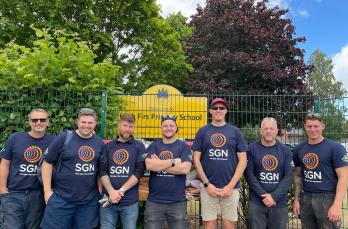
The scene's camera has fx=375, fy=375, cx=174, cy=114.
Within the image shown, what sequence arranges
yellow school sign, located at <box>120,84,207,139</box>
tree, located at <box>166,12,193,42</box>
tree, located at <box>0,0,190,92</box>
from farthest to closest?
tree, located at <box>166,12,193,42</box>, tree, located at <box>0,0,190,92</box>, yellow school sign, located at <box>120,84,207,139</box>

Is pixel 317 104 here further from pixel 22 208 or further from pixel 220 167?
pixel 22 208

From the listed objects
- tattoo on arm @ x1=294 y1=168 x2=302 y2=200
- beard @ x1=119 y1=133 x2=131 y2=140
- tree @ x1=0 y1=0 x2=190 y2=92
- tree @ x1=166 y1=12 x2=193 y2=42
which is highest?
tree @ x1=166 y1=12 x2=193 y2=42

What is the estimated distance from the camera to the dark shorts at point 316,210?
443 centimetres

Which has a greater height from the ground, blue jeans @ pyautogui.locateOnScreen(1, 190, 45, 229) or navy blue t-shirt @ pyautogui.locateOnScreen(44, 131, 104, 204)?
navy blue t-shirt @ pyautogui.locateOnScreen(44, 131, 104, 204)

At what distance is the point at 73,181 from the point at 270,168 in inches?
94.5

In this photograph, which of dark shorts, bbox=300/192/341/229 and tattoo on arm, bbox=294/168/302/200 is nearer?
dark shorts, bbox=300/192/341/229

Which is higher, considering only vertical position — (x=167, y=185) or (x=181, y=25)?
(x=181, y=25)

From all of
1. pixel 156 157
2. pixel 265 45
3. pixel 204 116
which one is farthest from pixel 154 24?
pixel 156 157

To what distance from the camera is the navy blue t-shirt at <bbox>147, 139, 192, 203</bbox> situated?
458 centimetres

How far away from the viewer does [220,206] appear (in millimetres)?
4742

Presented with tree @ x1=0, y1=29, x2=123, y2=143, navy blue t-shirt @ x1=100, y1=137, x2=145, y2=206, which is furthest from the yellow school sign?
navy blue t-shirt @ x1=100, y1=137, x2=145, y2=206

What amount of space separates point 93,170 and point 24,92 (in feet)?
8.21

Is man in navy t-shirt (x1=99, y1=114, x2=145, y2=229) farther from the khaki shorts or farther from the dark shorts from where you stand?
the dark shorts

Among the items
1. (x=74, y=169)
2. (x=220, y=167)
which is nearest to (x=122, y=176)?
(x=74, y=169)
